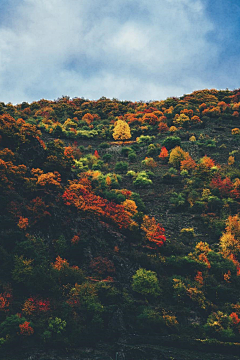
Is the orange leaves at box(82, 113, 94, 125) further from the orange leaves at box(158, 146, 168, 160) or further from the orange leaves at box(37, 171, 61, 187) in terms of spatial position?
the orange leaves at box(37, 171, 61, 187)

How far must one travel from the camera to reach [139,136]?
2822 inches

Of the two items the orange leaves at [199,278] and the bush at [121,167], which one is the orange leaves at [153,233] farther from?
the bush at [121,167]

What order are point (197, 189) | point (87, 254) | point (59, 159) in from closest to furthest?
point (87, 254) → point (59, 159) → point (197, 189)

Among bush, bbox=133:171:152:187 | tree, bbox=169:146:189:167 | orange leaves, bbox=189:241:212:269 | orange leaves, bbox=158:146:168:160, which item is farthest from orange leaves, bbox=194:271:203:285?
orange leaves, bbox=158:146:168:160

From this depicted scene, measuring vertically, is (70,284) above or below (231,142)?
below

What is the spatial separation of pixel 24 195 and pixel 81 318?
1483 cm

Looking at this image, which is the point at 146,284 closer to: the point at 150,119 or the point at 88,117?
the point at 150,119

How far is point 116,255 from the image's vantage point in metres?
31.9

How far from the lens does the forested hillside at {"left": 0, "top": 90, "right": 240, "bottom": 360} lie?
24312 millimetres

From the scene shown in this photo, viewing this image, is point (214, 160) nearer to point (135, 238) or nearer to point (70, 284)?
point (135, 238)

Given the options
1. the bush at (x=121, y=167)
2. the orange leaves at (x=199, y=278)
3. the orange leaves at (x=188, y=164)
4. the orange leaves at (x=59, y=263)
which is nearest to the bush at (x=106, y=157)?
the bush at (x=121, y=167)

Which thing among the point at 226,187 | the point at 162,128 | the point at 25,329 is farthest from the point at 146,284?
the point at 162,128

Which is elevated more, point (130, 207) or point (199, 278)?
point (130, 207)

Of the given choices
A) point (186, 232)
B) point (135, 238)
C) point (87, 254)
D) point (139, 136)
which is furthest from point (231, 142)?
point (87, 254)
